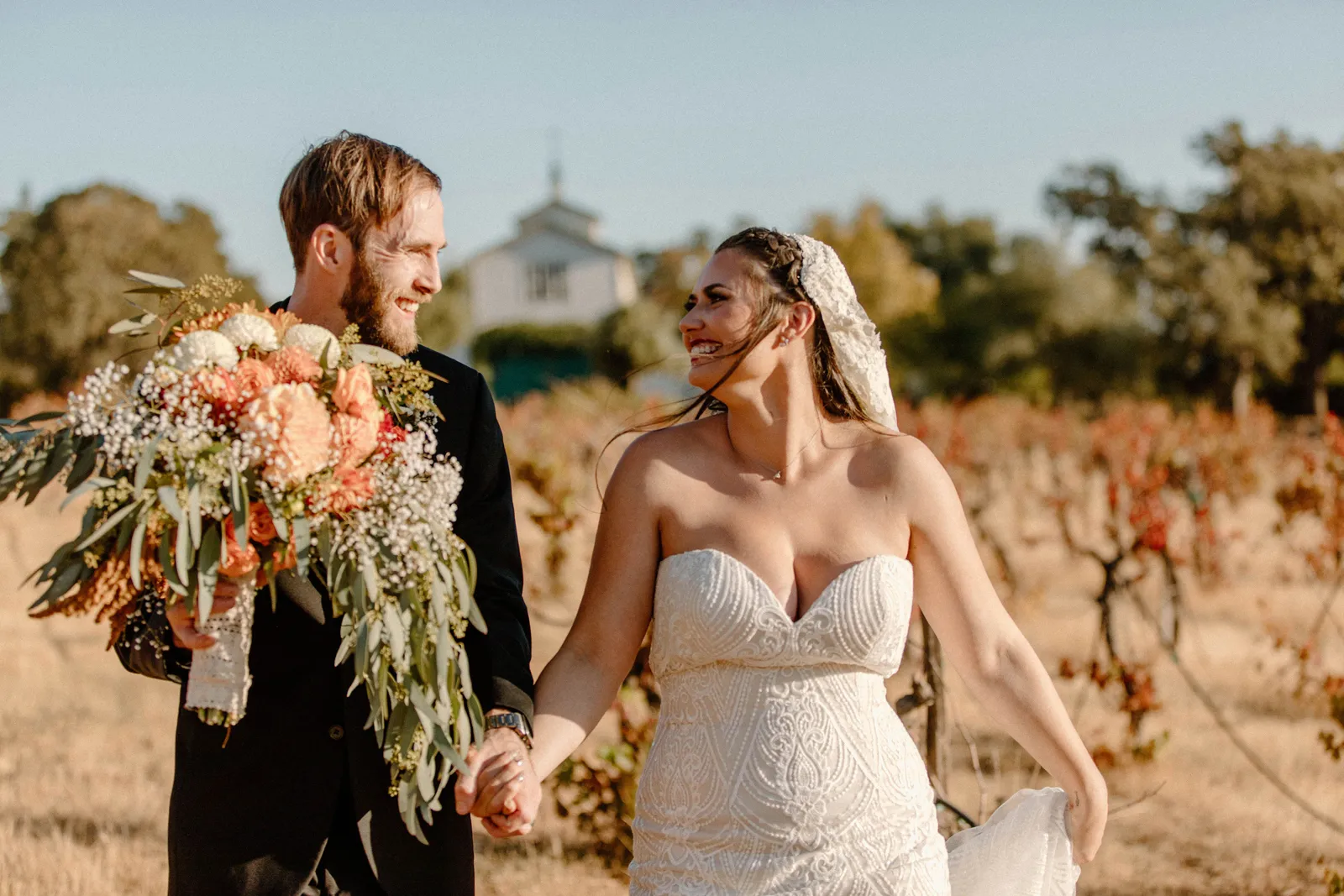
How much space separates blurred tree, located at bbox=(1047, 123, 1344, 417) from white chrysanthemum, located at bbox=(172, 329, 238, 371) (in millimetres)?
22781

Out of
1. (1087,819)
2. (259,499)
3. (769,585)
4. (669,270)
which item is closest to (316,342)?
(259,499)

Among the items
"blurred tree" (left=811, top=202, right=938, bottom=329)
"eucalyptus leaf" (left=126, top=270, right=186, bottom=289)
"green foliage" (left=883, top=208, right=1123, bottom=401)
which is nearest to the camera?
"eucalyptus leaf" (left=126, top=270, right=186, bottom=289)

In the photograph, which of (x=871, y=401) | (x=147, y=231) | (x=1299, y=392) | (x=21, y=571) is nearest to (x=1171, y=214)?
(x=1299, y=392)

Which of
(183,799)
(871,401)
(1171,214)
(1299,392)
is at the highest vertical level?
(1171,214)

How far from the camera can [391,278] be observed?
107 inches

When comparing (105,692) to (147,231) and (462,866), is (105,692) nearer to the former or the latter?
(462,866)

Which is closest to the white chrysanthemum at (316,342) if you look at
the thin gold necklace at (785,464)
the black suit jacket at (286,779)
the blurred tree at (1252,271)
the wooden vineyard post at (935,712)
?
the black suit jacket at (286,779)

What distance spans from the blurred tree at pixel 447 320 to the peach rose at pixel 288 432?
1847 inches

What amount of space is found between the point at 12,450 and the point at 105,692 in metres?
6.55

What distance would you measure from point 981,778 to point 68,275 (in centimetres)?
2027

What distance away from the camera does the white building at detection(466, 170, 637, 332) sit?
5212cm

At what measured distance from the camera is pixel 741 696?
2900mm

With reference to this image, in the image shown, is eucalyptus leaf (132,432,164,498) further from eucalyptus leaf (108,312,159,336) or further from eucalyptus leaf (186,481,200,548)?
eucalyptus leaf (108,312,159,336)

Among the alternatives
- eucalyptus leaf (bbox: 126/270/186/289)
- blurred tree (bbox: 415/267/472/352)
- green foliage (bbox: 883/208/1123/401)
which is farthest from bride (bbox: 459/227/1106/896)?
blurred tree (bbox: 415/267/472/352)
